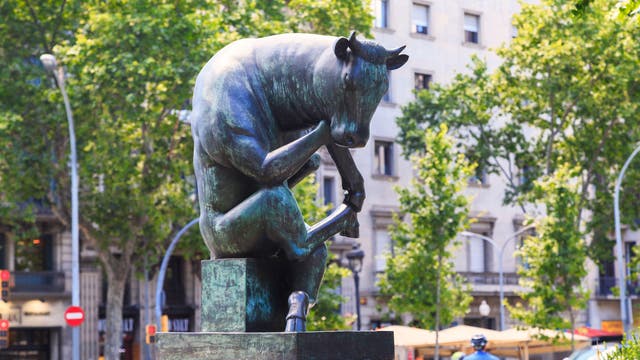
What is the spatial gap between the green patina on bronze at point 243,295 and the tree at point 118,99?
24.3 m

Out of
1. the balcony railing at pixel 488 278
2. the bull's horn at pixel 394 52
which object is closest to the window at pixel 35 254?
the balcony railing at pixel 488 278

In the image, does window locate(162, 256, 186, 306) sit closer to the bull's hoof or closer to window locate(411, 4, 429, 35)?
window locate(411, 4, 429, 35)

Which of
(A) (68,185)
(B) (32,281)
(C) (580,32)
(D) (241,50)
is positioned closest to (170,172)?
(A) (68,185)

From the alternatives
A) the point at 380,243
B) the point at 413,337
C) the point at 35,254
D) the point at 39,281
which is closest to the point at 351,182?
the point at 413,337

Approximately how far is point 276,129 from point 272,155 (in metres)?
0.29

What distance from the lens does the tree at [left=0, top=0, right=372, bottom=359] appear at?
31.5 m

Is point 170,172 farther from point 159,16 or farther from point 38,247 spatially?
point 38,247

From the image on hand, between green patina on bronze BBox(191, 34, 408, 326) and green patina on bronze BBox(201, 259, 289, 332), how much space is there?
0.05 m

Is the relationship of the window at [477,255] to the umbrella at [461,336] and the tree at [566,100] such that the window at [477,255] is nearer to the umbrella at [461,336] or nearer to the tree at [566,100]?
the tree at [566,100]

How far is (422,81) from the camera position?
5291 cm

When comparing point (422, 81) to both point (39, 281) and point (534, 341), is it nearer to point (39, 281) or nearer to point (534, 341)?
point (534, 341)

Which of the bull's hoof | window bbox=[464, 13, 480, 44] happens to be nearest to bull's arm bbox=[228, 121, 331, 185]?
the bull's hoof

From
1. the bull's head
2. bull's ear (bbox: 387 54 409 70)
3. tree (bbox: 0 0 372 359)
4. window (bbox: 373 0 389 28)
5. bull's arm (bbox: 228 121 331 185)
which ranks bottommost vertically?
bull's arm (bbox: 228 121 331 185)

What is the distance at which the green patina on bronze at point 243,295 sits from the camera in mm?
6273
